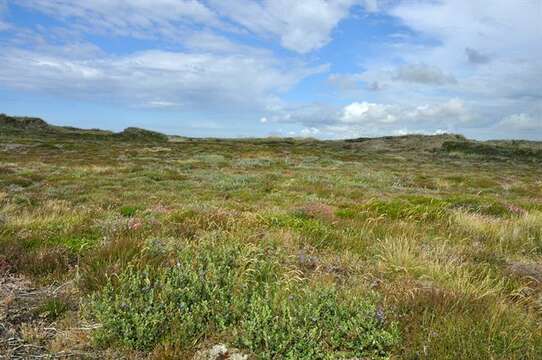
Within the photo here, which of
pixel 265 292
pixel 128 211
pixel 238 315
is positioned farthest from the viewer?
pixel 128 211

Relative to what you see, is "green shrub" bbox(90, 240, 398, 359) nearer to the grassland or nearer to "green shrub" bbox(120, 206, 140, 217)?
the grassland

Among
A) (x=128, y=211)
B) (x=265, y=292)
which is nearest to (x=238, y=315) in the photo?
(x=265, y=292)

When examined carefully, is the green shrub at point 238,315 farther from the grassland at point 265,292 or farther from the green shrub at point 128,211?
the green shrub at point 128,211

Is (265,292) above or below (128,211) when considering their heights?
above

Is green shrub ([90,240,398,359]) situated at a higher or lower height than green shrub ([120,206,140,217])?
higher

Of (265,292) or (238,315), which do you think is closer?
(238,315)

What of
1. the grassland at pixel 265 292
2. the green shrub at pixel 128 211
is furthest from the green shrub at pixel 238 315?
the green shrub at pixel 128 211

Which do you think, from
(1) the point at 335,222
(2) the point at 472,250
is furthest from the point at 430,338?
(1) the point at 335,222

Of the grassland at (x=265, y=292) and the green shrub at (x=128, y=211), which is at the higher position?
the grassland at (x=265, y=292)

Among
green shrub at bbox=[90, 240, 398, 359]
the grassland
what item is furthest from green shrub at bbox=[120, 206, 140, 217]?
green shrub at bbox=[90, 240, 398, 359]

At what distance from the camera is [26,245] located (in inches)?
275

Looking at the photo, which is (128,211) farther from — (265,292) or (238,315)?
(238,315)

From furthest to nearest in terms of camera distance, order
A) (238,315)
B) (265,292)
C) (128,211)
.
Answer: (128,211), (265,292), (238,315)

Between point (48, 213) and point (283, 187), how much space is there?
46.6 ft
